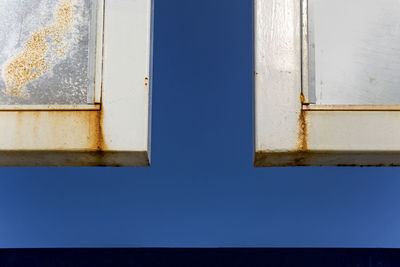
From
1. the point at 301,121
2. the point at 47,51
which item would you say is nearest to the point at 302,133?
the point at 301,121

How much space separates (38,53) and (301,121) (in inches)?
67.9

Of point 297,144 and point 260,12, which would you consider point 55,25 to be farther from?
point 297,144

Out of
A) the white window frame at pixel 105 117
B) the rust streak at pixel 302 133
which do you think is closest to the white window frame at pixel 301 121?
the rust streak at pixel 302 133

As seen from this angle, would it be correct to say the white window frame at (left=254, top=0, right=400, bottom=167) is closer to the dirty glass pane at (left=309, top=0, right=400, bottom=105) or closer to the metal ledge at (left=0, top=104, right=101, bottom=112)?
the dirty glass pane at (left=309, top=0, right=400, bottom=105)

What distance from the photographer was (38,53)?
2.77m

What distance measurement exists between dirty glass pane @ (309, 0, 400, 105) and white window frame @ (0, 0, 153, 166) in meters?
1.08

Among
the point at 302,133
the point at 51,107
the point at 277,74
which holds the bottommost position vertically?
the point at 302,133

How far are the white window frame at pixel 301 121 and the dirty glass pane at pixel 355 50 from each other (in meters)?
0.08

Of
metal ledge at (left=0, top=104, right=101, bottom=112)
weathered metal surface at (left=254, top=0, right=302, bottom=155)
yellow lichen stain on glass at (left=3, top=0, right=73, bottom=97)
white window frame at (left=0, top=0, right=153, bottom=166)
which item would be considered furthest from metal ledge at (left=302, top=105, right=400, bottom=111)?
yellow lichen stain on glass at (left=3, top=0, right=73, bottom=97)

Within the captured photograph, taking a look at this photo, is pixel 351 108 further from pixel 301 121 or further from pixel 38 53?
pixel 38 53

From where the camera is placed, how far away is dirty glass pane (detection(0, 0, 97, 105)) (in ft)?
8.82
